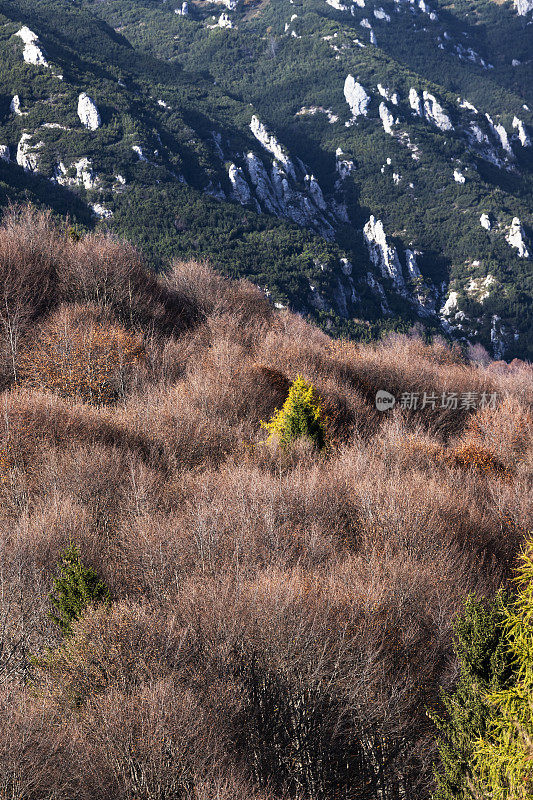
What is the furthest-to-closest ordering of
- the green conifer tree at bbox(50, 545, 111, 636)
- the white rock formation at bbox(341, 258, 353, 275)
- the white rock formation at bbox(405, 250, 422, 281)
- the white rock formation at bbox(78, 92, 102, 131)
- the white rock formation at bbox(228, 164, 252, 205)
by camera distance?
the white rock formation at bbox(405, 250, 422, 281) < the white rock formation at bbox(228, 164, 252, 205) < the white rock formation at bbox(341, 258, 353, 275) < the white rock formation at bbox(78, 92, 102, 131) < the green conifer tree at bbox(50, 545, 111, 636)

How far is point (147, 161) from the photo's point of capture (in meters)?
135

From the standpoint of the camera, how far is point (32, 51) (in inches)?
5586

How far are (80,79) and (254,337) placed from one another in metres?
142

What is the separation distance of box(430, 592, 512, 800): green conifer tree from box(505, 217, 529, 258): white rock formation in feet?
643

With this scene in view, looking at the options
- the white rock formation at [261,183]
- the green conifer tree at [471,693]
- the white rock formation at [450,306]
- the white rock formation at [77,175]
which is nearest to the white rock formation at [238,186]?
the white rock formation at [261,183]

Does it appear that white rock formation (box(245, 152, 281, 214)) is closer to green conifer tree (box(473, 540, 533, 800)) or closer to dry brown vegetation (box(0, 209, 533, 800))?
dry brown vegetation (box(0, 209, 533, 800))

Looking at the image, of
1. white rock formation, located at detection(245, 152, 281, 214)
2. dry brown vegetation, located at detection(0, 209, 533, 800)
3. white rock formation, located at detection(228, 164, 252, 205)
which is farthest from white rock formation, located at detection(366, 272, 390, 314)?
dry brown vegetation, located at detection(0, 209, 533, 800)

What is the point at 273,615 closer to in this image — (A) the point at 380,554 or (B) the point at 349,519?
(A) the point at 380,554

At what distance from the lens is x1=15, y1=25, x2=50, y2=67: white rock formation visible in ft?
464

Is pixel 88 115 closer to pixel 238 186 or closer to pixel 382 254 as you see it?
pixel 238 186

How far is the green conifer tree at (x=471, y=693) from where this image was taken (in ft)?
28.6

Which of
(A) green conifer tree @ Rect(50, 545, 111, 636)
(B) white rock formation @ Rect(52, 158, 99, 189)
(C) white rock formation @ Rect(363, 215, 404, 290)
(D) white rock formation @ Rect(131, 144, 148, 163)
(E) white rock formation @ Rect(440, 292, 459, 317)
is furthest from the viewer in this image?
(C) white rock formation @ Rect(363, 215, 404, 290)

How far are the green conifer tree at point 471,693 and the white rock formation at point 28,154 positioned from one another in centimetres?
13333

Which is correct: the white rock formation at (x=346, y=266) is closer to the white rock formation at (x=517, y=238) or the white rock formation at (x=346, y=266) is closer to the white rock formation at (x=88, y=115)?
the white rock formation at (x=517, y=238)
